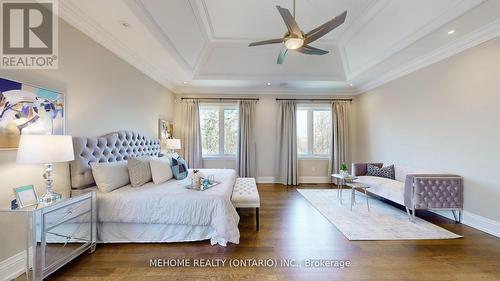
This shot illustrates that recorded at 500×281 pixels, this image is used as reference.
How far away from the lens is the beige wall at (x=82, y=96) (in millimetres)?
1989

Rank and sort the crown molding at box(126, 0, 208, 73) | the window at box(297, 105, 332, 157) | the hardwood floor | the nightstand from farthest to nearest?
1. the window at box(297, 105, 332, 157)
2. the crown molding at box(126, 0, 208, 73)
3. the hardwood floor
4. the nightstand

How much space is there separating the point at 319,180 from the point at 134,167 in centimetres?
514

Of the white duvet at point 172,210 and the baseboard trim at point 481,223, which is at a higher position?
the white duvet at point 172,210

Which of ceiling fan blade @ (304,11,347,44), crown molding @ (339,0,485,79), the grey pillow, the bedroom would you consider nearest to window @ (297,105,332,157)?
the bedroom

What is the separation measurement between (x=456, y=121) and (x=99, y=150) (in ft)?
18.1

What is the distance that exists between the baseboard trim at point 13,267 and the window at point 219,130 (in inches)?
175

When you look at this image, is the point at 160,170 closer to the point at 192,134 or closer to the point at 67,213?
the point at 67,213

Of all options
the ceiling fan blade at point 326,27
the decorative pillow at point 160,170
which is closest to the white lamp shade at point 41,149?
the decorative pillow at point 160,170

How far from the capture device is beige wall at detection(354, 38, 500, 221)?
9.71 ft

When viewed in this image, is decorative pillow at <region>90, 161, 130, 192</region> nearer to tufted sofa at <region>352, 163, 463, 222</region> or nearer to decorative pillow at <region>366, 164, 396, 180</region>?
tufted sofa at <region>352, 163, 463, 222</region>

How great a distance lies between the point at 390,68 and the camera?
4512 mm

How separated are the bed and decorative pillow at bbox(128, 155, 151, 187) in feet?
0.82

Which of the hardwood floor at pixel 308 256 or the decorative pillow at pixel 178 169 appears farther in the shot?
the decorative pillow at pixel 178 169

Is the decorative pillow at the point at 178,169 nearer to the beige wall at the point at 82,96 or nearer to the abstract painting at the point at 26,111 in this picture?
the beige wall at the point at 82,96
